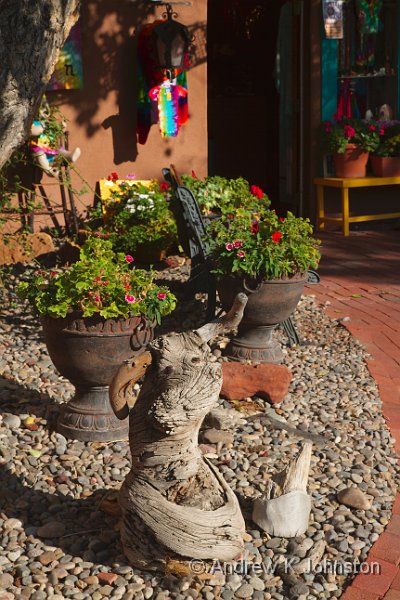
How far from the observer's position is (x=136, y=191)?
26.8ft

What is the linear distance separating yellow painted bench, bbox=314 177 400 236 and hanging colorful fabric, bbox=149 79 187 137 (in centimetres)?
184

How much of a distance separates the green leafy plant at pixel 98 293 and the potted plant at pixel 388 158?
579 cm

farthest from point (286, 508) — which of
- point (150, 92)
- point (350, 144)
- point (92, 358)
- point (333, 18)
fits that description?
point (333, 18)

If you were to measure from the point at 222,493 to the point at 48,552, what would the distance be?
2.23 ft

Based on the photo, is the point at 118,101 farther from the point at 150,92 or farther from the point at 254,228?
the point at 254,228

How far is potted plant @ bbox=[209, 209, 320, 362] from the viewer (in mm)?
5254

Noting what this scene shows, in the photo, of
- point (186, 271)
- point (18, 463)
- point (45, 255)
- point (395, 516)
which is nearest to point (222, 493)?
point (395, 516)

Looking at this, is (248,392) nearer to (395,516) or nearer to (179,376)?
(395,516)

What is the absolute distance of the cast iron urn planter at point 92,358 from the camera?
419 cm

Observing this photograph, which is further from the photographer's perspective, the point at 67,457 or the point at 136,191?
the point at 136,191

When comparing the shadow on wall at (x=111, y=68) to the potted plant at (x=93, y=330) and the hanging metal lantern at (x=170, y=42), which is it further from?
the potted plant at (x=93, y=330)

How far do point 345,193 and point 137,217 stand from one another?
264cm

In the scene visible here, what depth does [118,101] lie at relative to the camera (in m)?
8.85

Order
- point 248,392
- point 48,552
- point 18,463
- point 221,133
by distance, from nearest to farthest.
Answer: point 48,552 < point 18,463 < point 248,392 < point 221,133
